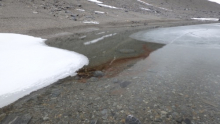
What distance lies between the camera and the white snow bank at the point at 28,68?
15.6ft

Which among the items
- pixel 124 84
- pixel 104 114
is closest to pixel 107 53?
pixel 124 84

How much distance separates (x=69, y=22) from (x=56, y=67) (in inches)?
421

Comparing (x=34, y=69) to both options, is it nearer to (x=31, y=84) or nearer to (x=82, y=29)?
(x=31, y=84)

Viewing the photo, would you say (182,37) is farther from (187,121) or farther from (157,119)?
(157,119)

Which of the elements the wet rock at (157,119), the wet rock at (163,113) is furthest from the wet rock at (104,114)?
the wet rock at (163,113)

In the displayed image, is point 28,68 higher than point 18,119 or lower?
higher

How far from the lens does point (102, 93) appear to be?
15.8ft

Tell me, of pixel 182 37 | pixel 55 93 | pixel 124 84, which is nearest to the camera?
pixel 55 93

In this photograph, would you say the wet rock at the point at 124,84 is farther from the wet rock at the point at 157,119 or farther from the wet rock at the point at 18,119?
the wet rock at the point at 18,119

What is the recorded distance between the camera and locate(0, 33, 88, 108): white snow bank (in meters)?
4.75

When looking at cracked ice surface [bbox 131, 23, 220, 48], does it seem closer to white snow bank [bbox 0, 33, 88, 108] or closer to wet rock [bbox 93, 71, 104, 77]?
white snow bank [bbox 0, 33, 88, 108]

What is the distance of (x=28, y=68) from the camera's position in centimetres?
601

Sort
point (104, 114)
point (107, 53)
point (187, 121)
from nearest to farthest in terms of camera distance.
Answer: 1. point (187, 121)
2. point (104, 114)
3. point (107, 53)

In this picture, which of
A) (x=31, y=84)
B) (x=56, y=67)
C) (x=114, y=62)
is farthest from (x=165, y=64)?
(x=31, y=84)
